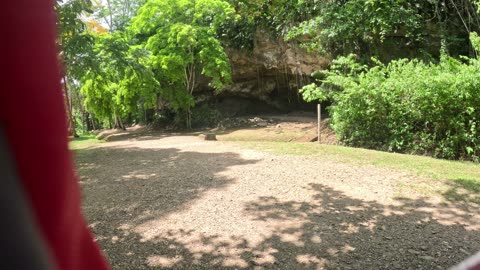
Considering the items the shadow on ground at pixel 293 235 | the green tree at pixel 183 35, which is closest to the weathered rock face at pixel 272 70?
the green tree at pixel 183 35

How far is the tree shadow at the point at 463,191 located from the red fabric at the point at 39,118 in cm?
525

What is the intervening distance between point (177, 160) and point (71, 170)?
7569 millimetres

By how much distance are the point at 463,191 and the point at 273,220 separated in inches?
108

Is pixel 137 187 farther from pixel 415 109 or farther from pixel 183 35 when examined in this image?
pixel 183 35

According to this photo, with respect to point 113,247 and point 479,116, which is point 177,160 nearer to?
point 113,247

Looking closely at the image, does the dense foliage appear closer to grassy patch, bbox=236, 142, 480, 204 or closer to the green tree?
the green tree

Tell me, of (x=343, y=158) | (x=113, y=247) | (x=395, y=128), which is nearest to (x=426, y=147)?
(x=395, y=128)

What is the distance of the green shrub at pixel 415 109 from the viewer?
24.5ft

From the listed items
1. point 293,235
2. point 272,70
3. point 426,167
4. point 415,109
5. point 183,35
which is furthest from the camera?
point 272,70

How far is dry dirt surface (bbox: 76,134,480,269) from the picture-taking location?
329 centimetres

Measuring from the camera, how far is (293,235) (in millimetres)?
3715

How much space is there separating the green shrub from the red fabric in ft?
27.1

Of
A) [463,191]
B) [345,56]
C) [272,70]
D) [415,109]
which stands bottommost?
[463,191]

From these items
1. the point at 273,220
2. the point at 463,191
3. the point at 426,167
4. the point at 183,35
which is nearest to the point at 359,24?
the point at 426,167
